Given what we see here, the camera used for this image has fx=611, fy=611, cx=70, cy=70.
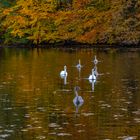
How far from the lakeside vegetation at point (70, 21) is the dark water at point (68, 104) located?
26538 mm

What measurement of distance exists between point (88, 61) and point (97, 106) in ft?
84.9

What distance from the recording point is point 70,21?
79062 mm

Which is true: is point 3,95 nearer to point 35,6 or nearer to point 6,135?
point 6,135

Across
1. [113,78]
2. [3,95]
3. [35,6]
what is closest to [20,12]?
[35,6]

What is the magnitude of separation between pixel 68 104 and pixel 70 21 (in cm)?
5228

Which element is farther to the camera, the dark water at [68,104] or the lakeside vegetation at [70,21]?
the lakeside vegetation at [70,21]

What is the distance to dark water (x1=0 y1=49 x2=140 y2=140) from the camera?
21.1 metres

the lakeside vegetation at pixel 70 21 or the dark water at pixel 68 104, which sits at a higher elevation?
the lakeside vegetation at pixel 70 21

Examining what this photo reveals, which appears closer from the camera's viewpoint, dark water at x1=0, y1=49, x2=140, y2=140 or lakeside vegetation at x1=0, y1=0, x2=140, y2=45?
dark water at x1=0, y1=49, x2=140, y2=140

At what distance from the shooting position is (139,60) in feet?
168

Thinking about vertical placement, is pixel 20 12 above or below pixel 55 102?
above

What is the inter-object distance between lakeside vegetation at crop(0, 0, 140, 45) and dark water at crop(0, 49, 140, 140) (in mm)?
26538

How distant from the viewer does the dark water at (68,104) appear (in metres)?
21.1

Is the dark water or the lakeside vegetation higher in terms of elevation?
the lakeside vegetation
